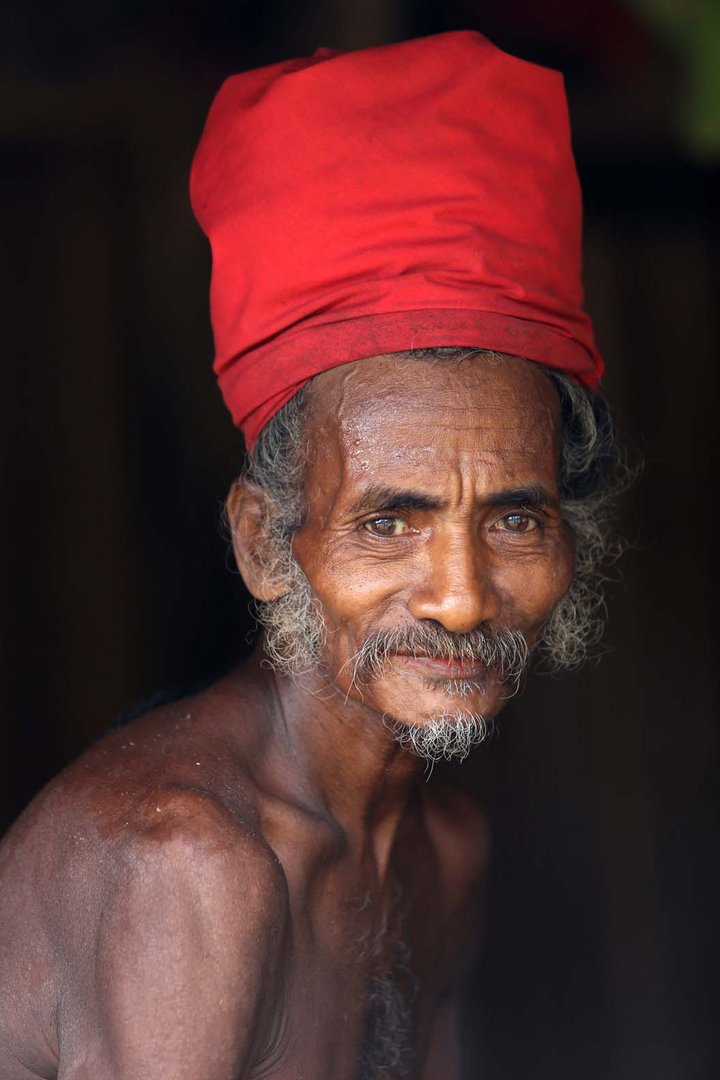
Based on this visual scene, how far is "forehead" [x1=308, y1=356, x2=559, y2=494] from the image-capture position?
238 cm

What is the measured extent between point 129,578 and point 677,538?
2.03 meters

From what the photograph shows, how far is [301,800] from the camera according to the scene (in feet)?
8.29

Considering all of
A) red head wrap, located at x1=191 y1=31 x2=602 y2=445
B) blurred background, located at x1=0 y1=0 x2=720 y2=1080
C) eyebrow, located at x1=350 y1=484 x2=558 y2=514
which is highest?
red head wrap, located at x1=191 y1=31 x2=602 y2=445

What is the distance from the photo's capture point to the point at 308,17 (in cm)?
453

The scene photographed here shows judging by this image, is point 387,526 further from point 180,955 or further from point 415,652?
point 180,955

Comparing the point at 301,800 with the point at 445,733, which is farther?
Result: the point at 301,800

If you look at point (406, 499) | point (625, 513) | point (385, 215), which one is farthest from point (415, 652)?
point (625, 513)

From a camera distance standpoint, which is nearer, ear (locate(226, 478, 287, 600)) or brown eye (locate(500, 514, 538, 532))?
brown eye (locate(500, 514, 538, 532))

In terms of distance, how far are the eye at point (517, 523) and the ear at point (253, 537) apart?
436mm

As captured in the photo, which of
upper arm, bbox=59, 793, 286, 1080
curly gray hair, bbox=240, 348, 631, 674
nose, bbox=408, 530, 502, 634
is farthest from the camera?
curly gray hair, bbox=240, 348, 631, 674

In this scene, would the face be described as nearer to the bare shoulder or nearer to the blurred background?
the bare shoulder

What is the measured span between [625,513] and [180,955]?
11.6 ft

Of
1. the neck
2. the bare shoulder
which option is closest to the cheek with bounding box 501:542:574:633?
the neck

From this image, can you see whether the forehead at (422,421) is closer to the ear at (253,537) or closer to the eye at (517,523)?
the eye at (517,523)
